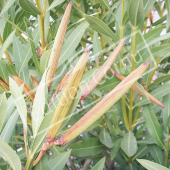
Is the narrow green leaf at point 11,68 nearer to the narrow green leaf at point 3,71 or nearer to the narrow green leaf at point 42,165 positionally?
the narrow green leaf at point 3,71

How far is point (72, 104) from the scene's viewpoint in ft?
1.12

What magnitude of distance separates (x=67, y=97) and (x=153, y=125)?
427 millimetres

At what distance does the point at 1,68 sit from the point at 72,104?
1.11ft

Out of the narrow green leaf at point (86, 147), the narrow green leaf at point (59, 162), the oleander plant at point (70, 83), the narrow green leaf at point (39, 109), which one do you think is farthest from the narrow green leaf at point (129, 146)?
the narrow green leaf at point (39, 109)

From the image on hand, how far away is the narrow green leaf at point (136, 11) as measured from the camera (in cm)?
50

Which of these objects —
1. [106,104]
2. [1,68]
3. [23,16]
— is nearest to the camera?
[106,104]

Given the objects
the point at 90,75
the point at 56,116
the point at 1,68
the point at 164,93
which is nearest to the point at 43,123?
the point at 56,116

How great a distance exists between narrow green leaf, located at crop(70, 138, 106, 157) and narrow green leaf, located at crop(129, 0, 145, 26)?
37cm

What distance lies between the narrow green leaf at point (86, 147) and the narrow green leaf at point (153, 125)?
0.58 ft

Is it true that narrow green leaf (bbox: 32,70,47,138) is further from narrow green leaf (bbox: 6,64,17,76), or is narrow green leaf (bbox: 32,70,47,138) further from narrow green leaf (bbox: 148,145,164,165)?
narrow green leaf (bbox: 148,145,164,165)

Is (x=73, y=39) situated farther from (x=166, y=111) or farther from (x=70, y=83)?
(x=166, y=111)

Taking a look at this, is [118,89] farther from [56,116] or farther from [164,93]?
[164,93]

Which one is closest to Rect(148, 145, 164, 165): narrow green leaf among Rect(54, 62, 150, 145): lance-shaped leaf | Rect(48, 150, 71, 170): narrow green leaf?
Rect(48, 150, 71, 170): narrow green leaf

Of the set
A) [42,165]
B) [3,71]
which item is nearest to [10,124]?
[42,165]
